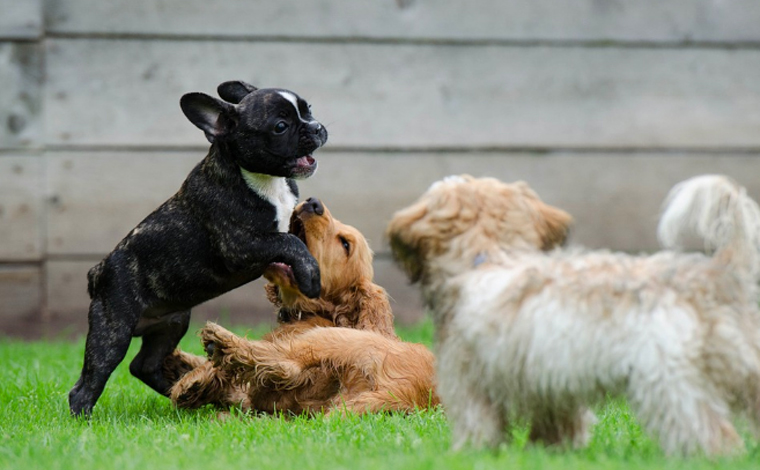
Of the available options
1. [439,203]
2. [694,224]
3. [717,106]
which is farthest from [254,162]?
[717,106]

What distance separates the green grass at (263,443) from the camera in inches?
125

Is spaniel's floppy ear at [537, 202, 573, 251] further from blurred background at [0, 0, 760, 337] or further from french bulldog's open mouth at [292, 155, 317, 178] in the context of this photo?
blurred background at [0, 0, 760, 337]

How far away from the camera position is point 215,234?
16.3 ft

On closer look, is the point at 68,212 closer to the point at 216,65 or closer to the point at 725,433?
the point at 216,65

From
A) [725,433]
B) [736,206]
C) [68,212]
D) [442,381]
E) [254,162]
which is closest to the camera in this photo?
[725,433]

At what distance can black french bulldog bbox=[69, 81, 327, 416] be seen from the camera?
484cm

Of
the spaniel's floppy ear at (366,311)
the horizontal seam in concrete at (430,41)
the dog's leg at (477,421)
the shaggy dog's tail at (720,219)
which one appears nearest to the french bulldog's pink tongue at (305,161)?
the spaniel's floppy ear at (366,311)

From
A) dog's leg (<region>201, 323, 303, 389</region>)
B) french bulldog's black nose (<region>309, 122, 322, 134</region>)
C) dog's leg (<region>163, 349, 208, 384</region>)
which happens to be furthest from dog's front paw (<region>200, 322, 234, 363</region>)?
french bulldog's black nose (<region>309, 122, 322, 134</region>)

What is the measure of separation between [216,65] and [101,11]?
1.00m

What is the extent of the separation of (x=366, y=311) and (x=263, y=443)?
4.86 ft

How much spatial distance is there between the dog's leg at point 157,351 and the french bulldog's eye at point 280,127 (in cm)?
112

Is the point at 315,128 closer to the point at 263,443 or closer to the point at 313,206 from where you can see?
the point at 313,206

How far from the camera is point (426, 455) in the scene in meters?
3.34

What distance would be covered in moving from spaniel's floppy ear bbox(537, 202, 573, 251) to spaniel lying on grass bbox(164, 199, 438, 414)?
1346 millimetres
